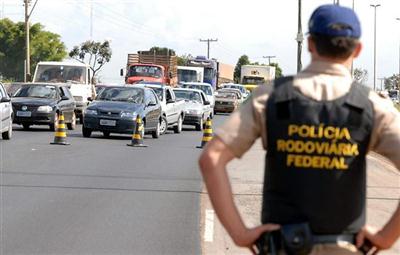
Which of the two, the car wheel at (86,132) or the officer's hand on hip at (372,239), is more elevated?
the officer's hand on hip at (372,239)

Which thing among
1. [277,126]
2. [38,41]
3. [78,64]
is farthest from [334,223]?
[38,41]

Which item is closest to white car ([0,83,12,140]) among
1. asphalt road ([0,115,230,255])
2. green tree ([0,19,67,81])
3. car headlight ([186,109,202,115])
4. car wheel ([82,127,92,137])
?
asphalt road ([0,115,230,255])

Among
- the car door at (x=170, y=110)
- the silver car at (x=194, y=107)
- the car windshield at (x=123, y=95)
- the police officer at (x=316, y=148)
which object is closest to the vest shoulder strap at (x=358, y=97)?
the police officer at (x=316, y=148)

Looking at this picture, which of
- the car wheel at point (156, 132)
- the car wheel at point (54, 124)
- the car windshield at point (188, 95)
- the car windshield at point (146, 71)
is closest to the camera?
the car wheel at point (156, 132)

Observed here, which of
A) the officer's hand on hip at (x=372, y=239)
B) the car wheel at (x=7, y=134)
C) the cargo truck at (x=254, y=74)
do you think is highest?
the cargo truck at (x=254, y=74)

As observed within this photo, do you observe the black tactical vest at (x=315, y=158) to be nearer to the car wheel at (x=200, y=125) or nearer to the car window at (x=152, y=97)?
the car window at (x=152, y=97)

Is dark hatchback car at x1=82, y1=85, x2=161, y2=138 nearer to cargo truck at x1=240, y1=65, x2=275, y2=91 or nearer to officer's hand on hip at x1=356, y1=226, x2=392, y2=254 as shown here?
officer's hand on hip at x1=356, y1=226, x2=392, y2=254

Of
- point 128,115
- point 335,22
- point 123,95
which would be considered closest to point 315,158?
point 335,22

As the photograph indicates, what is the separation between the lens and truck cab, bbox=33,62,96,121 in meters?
31.0

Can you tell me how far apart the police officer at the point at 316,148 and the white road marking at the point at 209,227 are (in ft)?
17.9

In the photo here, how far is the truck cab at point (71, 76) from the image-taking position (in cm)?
3097

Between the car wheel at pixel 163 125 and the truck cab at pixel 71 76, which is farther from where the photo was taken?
the truck cab at pixel 71 76

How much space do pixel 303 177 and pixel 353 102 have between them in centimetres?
35

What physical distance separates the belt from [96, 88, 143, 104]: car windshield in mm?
20780
